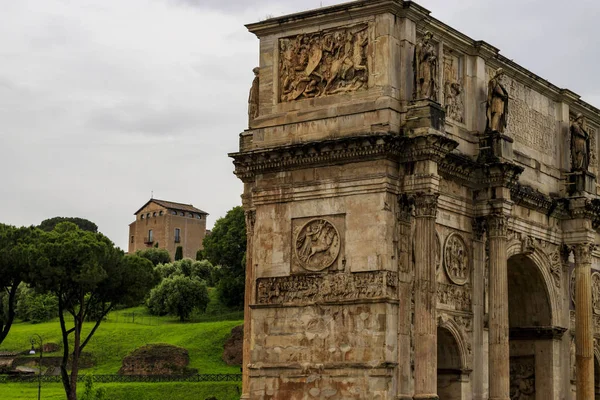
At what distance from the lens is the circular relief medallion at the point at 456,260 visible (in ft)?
88.5

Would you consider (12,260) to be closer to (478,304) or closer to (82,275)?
(82,275)

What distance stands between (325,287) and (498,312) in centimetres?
450

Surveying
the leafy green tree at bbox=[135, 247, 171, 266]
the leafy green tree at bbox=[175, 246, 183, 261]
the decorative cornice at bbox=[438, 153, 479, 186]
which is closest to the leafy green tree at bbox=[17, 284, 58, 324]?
the leafy green tree at bbox=[135, 247, 171, 266]

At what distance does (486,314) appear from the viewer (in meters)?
27.7

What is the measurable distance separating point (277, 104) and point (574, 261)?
1006 cm

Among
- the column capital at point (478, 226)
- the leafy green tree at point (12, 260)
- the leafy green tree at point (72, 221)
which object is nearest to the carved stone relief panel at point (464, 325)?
the column capital at point (478, 226)

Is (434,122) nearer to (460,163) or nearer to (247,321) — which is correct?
(460,163)

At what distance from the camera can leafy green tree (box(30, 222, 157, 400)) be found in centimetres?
4712

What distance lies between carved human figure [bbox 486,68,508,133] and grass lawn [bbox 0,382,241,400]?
2836cm

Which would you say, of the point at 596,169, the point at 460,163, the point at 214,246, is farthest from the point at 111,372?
the point at 460,163

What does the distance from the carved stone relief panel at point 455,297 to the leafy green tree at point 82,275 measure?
23.2 metres

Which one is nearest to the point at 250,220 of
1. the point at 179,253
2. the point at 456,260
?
the point at 456,260

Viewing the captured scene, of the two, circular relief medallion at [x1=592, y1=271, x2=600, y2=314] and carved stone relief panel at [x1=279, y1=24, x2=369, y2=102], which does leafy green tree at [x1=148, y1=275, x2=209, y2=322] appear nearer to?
circular relief medallion at [x1=592, y1=271, x2=600, y2=314]

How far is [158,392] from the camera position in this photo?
56.2m
